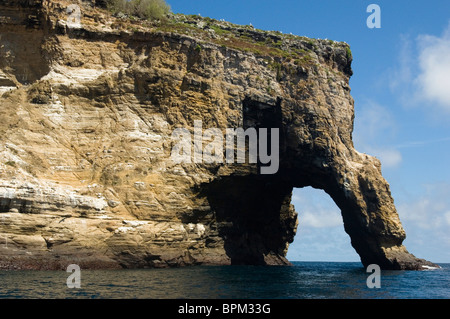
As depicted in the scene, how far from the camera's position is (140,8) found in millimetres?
41375

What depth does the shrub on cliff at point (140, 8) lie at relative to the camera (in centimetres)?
4097

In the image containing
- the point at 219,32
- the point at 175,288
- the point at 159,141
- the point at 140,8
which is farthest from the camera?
the point at 219,32

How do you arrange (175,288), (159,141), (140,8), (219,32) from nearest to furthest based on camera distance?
(175,288)
(159,141)
(140,8)
(219,32)

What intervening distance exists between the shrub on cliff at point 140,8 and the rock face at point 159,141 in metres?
1.17

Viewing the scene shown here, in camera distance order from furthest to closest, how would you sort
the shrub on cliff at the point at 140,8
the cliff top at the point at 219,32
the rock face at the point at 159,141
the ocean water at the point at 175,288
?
the shrub on cliff at the point at 140,8 → the cliff top at the point at 219,32 → the rock face at the point at 159,141 → the ocean water at the point at 175,288

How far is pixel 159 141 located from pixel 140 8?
13261mm

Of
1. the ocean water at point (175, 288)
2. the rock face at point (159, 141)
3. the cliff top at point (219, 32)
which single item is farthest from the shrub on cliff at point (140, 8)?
the ocean water at point (175, 288)

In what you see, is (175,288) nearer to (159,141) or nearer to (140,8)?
(159,141)

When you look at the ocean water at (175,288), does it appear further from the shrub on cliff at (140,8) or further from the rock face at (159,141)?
the shrub on cliff at (140,8)

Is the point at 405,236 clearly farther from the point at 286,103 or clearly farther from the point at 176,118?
the point at 176,118

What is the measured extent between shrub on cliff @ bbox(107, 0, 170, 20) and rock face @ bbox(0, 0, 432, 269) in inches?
46.0

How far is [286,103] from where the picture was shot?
42094 millimetres

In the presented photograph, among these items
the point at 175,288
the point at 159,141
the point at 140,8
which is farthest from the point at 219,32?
the point at 175,288
